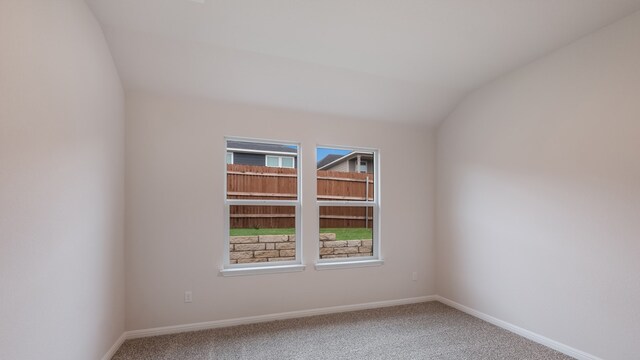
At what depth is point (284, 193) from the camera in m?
3.69

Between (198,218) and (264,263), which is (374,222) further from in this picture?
(198,218)

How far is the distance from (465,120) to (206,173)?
3.09 m

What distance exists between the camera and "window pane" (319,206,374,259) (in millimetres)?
3865

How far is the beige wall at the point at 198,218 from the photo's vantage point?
3.05 m

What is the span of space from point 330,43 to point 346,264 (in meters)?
2.46

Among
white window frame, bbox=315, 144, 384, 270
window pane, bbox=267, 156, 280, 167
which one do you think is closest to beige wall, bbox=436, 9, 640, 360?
white window frame, bbox=315, 144, 384, 270

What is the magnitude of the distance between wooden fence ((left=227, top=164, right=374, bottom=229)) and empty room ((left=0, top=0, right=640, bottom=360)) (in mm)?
25

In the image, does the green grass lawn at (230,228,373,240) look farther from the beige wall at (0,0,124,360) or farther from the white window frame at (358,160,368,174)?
the beige wall at (0,0,124,360)

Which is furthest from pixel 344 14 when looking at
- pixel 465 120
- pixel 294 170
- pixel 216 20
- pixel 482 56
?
pixel 465 120

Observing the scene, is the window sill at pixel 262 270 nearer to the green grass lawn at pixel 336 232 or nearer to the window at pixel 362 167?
the green grass lawn at pixel 336 232

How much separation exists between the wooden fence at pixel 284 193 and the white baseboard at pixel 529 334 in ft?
4.88

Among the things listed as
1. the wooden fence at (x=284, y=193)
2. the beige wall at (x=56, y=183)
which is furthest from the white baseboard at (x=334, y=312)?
the wooden fence at (x=284, y=193)

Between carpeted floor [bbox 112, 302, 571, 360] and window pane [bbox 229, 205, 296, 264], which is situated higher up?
window pane [bbox 229, 205, 296, 264]

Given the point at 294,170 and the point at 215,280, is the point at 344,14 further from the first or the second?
the point at 215,280
